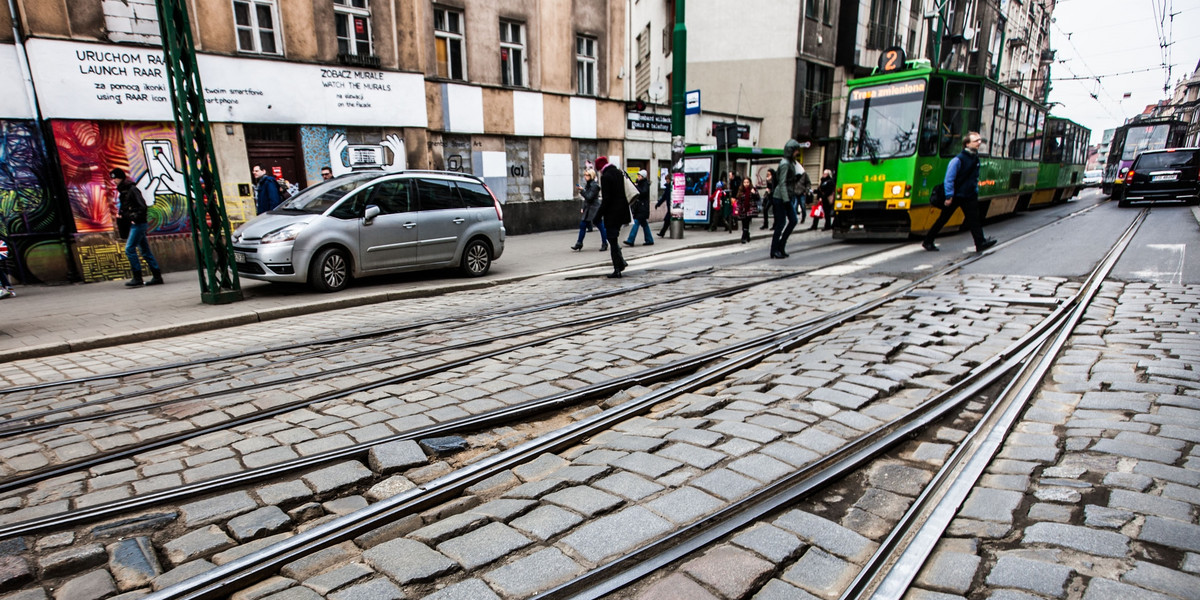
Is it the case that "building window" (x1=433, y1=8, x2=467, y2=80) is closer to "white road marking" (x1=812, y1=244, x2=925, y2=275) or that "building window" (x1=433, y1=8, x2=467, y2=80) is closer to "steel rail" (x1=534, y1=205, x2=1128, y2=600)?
"white road marking" (x1=812, y1=244, x2=925, y2=275)

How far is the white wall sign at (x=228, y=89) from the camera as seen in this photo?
1148 cm

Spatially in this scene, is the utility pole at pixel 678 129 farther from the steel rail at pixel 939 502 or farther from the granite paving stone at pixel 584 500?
the granite paving stone at pixel 584 500

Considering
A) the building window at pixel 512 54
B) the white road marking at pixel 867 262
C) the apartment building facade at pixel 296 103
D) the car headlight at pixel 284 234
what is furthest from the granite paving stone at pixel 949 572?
the building window at pixel 512 54

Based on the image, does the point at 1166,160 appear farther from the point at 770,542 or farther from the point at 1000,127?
the point at 770,542

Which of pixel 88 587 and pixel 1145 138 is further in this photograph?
pixel 1145 138

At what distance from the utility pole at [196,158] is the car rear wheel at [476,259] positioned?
11.6 feet

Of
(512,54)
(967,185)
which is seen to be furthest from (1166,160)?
(512,54)

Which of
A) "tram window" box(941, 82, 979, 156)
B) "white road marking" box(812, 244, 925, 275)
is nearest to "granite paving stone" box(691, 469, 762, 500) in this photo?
→ "white road marking" box(812, 244, 925, 275)

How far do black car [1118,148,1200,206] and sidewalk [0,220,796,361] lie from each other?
1810 centimetres

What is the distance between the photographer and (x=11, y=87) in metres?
11.1

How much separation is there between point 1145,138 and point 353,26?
127 ft

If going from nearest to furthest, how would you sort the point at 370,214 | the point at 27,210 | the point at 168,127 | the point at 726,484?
the point at 726,484, the point at 370,214, the point at 27,210, the point at 168,127

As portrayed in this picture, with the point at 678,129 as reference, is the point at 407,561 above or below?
below

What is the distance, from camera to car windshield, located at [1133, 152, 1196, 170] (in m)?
21.0
